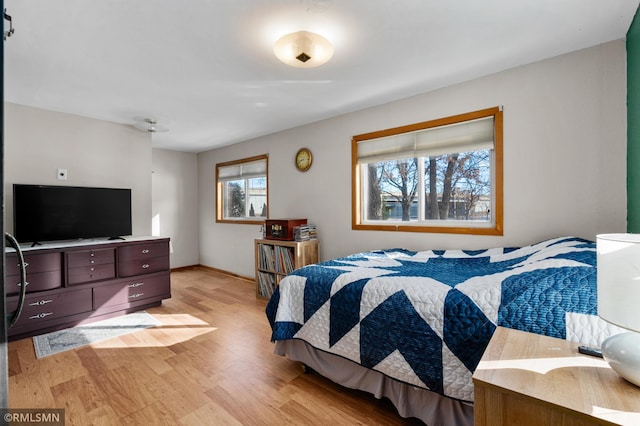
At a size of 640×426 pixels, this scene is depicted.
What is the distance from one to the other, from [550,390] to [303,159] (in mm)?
3412

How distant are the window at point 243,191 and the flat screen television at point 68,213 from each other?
1.70 metres

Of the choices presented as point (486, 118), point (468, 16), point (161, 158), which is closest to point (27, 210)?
point (161, 158)

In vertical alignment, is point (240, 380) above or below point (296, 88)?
below

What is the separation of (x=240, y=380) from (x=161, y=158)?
4.37 meters

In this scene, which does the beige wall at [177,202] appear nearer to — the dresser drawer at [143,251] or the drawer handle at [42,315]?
the dresser drawer at [143,251]

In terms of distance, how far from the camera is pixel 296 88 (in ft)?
9.05

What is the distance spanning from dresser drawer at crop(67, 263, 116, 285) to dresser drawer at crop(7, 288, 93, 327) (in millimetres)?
104

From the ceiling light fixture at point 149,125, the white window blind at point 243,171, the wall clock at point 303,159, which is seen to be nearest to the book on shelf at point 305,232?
the wall clock at point 303,159

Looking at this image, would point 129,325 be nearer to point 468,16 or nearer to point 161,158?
point 161,158

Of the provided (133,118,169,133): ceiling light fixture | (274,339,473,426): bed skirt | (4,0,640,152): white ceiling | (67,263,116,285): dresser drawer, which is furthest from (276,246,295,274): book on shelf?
(133,118,169,133): ceiling light fixture

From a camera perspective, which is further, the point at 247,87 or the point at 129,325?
the point at 129,325

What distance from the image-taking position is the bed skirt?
1421 millimetres

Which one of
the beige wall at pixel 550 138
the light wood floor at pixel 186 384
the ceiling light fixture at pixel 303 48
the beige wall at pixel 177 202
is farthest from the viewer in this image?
the beige wall at pixel 177 202

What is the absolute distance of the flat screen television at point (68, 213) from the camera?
2.89 m
